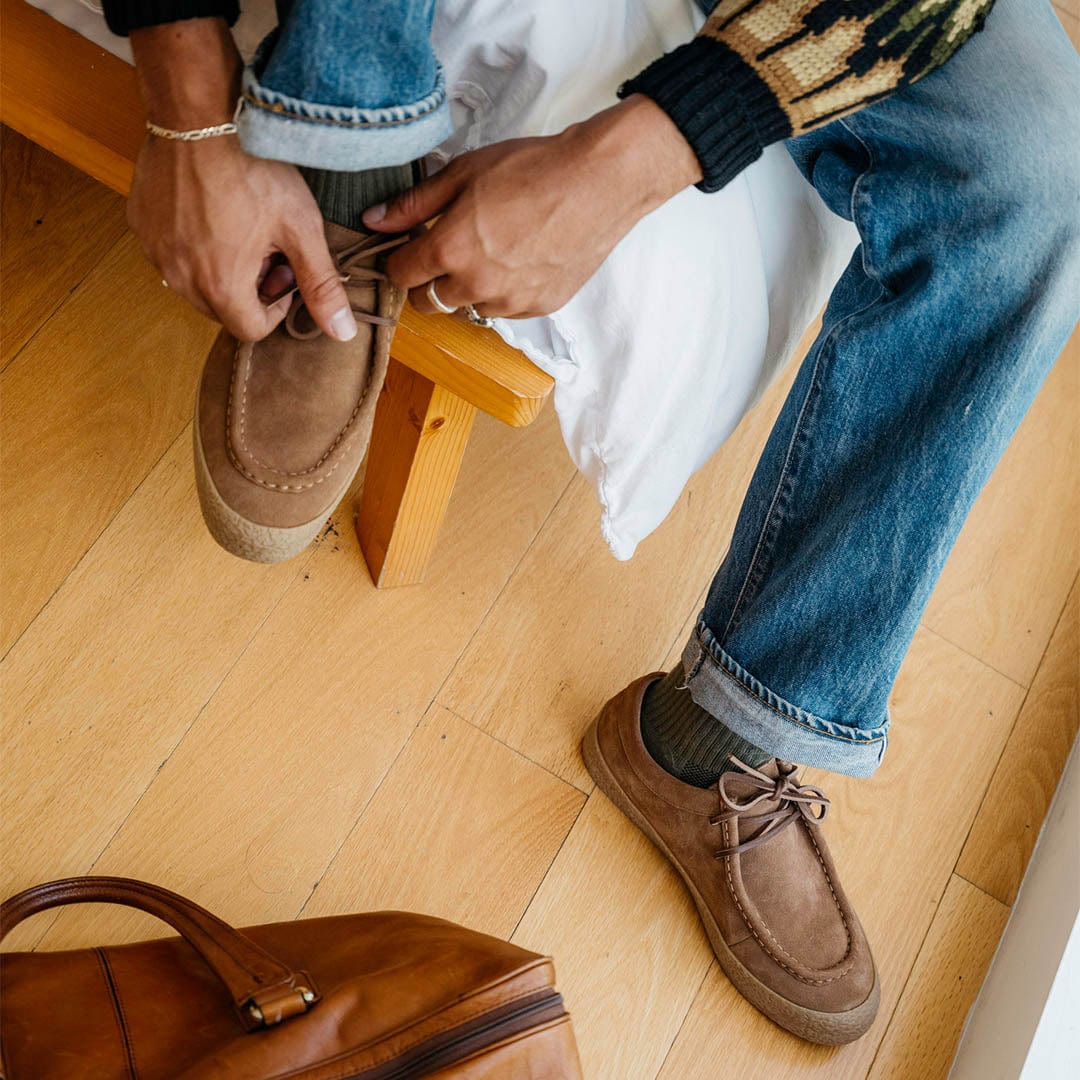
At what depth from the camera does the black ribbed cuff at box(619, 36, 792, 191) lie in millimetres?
668

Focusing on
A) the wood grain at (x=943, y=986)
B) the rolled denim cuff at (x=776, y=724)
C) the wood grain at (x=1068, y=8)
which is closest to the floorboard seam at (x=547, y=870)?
the rolled denim cuff at (x=776, y=724)

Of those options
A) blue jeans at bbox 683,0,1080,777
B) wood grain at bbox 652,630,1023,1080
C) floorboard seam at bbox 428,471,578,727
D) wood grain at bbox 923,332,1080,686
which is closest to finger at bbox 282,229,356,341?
blue jeans at bbox 683,0,1080,777

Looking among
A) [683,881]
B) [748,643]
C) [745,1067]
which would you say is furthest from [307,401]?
[745,1067]

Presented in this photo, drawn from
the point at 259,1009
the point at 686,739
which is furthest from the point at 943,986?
the point at 259,1009

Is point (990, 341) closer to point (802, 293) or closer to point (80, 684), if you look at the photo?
point (802, 293)

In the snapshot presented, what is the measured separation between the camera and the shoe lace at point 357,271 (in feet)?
2.25

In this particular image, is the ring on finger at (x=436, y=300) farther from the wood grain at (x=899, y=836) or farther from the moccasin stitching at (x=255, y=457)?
the wood grain at (x=899, y=836)

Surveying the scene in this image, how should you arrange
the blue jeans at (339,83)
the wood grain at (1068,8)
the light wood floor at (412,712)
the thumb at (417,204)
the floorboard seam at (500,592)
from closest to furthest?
the blue jeans at (339,83), the thumb at (417,204), the light wood floor at (412,712), the floorboard seam at (500,592), the wood grain at (1068,8)

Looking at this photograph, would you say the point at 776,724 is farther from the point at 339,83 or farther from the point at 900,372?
the point at 339,83

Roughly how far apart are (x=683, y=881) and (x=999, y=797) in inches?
14.7

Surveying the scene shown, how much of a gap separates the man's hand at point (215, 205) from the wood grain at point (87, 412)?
1.45 ft

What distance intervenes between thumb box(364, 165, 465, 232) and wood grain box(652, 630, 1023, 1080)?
0.72 metres

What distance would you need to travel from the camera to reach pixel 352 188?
683mm

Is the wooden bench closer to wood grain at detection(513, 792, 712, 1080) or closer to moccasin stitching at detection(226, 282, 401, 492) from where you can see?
moccasin stitching at detection(226, 282, 401, 492)
